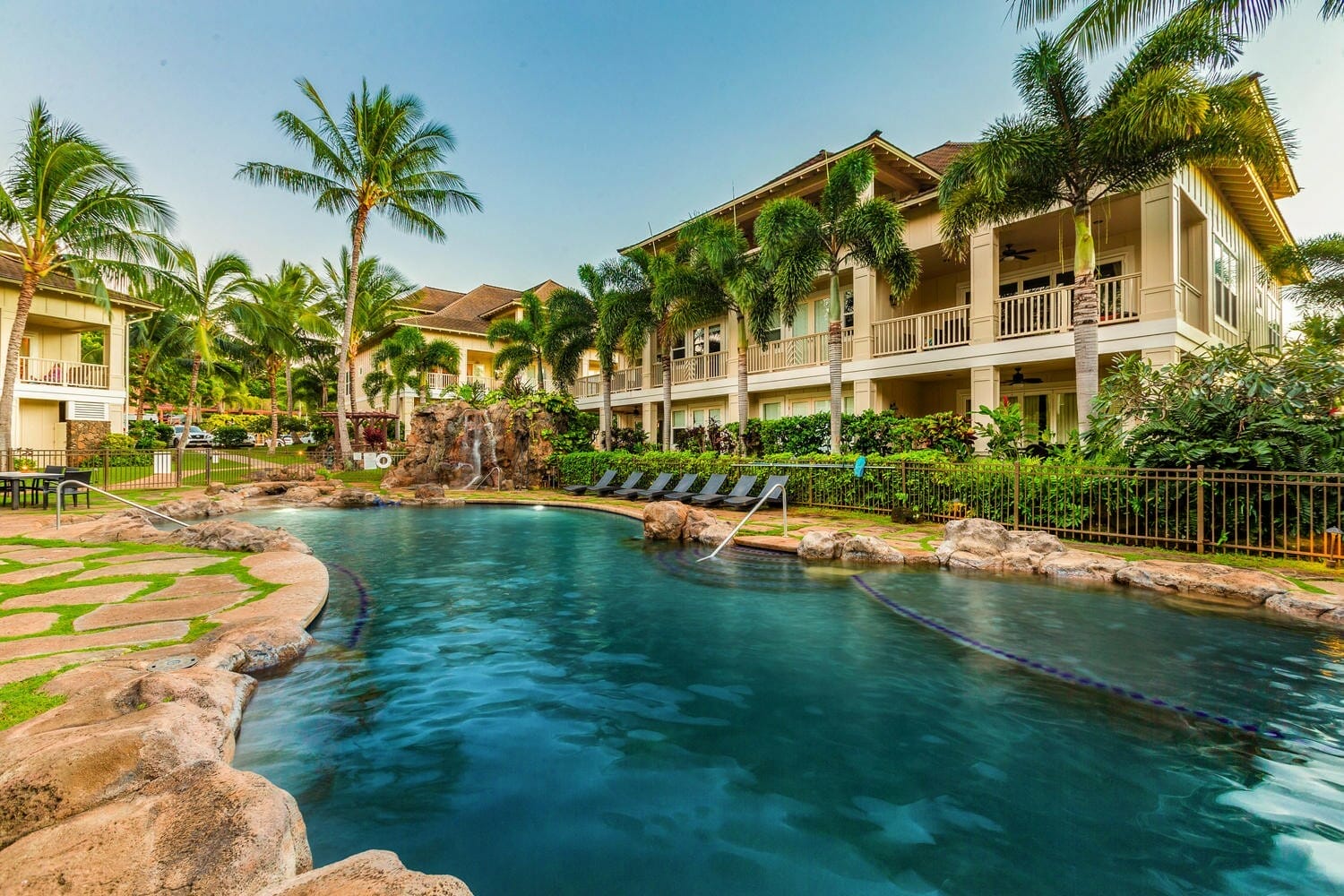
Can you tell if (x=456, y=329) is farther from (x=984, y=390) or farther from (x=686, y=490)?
(x=984, y=390)

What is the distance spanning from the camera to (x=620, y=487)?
61.3ft

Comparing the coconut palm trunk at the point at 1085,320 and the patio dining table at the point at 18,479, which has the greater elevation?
the coconut palm trunk at the point at 1085,320

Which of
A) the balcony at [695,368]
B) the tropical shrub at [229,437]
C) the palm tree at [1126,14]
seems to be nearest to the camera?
the palm tree at [1126,14]

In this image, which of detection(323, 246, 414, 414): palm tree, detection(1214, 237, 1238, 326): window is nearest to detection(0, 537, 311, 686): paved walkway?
detection(1214, 237, 1238, 326): window

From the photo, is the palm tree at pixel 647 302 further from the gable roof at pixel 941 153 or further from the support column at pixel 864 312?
the gable roof at pixel 941 153

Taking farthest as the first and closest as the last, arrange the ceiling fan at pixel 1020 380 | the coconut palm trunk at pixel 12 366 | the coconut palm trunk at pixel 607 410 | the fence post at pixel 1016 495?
the coconut palm trunk at pixel 607 410 < the ceiling fan at pixel 1020 380 < the coconut palm trunk at pixel 12 366 < the fence post at pixel 1016 495

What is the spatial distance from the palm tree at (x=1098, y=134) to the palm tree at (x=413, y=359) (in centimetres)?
2753

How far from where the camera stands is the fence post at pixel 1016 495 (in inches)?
Answer: 398

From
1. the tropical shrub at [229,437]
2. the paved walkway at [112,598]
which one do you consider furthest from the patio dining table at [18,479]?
the tropical shrub at [229,437]

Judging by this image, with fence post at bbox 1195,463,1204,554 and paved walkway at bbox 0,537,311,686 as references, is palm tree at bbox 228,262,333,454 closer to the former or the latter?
paved walkway at bbox 0,537,311,686

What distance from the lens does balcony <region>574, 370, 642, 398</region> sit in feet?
86.7

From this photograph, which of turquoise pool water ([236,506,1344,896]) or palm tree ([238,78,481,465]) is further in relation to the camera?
palm tree ([238,78,481,465])

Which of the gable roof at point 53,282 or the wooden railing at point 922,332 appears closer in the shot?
the wooden railing at point 922,332

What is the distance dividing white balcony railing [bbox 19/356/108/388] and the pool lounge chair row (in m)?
20.3
